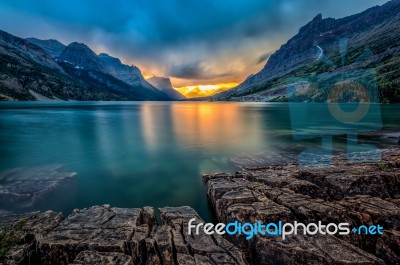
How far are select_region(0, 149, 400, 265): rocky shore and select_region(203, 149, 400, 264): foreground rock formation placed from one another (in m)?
0.03

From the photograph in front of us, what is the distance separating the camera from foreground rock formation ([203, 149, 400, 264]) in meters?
6.35

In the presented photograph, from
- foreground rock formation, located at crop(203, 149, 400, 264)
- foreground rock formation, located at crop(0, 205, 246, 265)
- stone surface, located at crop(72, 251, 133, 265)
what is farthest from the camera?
foreground rock formation, located at crop(203, 149, 400, 264)

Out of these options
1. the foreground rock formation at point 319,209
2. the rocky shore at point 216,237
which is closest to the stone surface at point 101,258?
the rocky shore at point 216,237

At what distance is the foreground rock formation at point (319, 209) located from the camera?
6352mm

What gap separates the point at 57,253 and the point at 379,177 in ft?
46.1

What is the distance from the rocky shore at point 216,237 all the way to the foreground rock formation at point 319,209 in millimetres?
28

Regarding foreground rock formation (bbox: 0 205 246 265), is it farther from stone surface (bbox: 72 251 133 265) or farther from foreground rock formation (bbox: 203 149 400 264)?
foreground rock formation (bbox: 203 149 400 264)

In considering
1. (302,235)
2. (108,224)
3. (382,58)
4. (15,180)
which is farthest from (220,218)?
(382,58)

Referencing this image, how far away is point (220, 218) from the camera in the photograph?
9820mm

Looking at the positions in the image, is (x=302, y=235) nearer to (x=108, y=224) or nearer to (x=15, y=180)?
(x=108, y=224)

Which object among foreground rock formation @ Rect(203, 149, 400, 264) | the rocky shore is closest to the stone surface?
the rocky shore

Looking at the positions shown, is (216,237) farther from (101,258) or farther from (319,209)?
(319,209)

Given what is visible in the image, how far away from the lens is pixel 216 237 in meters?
7.21

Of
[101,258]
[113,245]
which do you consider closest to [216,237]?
[113,245]
